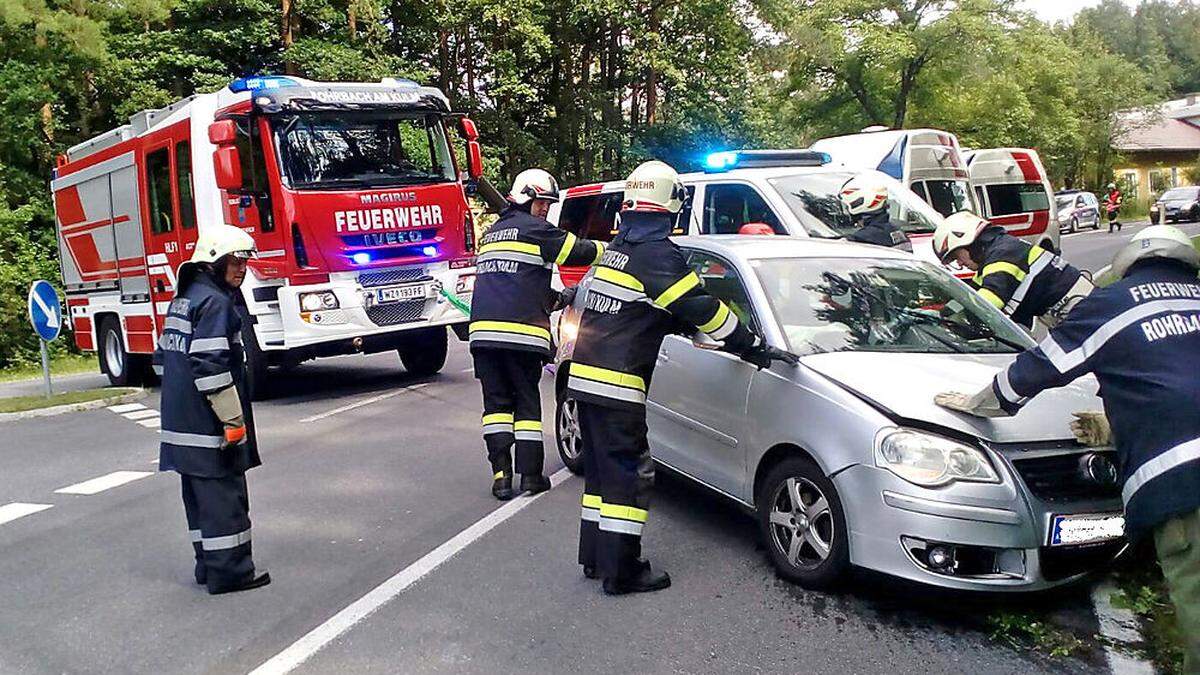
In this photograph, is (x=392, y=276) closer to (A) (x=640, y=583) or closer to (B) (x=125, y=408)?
(B) (x=125, y=408)

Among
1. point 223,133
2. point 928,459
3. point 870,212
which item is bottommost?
point 928,459

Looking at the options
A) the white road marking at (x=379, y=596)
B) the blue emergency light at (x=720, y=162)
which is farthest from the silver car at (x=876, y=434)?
the blue emergency light at (x=720, y=162)

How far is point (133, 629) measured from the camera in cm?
441

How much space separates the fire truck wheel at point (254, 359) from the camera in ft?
32.3

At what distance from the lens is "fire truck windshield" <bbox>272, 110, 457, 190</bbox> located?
31.9 ft

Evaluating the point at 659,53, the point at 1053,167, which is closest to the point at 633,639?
the point at 659,53

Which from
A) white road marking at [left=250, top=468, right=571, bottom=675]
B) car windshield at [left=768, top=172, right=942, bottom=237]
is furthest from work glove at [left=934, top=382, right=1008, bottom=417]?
car windshield at [left=768, top=172, right=942, bottom=237]

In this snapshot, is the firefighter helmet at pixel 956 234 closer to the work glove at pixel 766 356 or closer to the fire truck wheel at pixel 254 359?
the work glove at pixel 766 356

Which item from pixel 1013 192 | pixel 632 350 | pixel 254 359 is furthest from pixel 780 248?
pixel 1013 192

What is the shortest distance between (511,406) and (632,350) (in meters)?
1.89

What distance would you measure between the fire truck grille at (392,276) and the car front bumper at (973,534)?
22.8 feet

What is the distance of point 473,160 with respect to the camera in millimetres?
10789

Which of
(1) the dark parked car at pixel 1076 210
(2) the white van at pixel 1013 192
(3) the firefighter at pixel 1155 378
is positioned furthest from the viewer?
(1) the dark parked car at pixel 1076 210

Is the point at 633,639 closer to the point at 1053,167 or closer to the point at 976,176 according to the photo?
the point at 976,176
